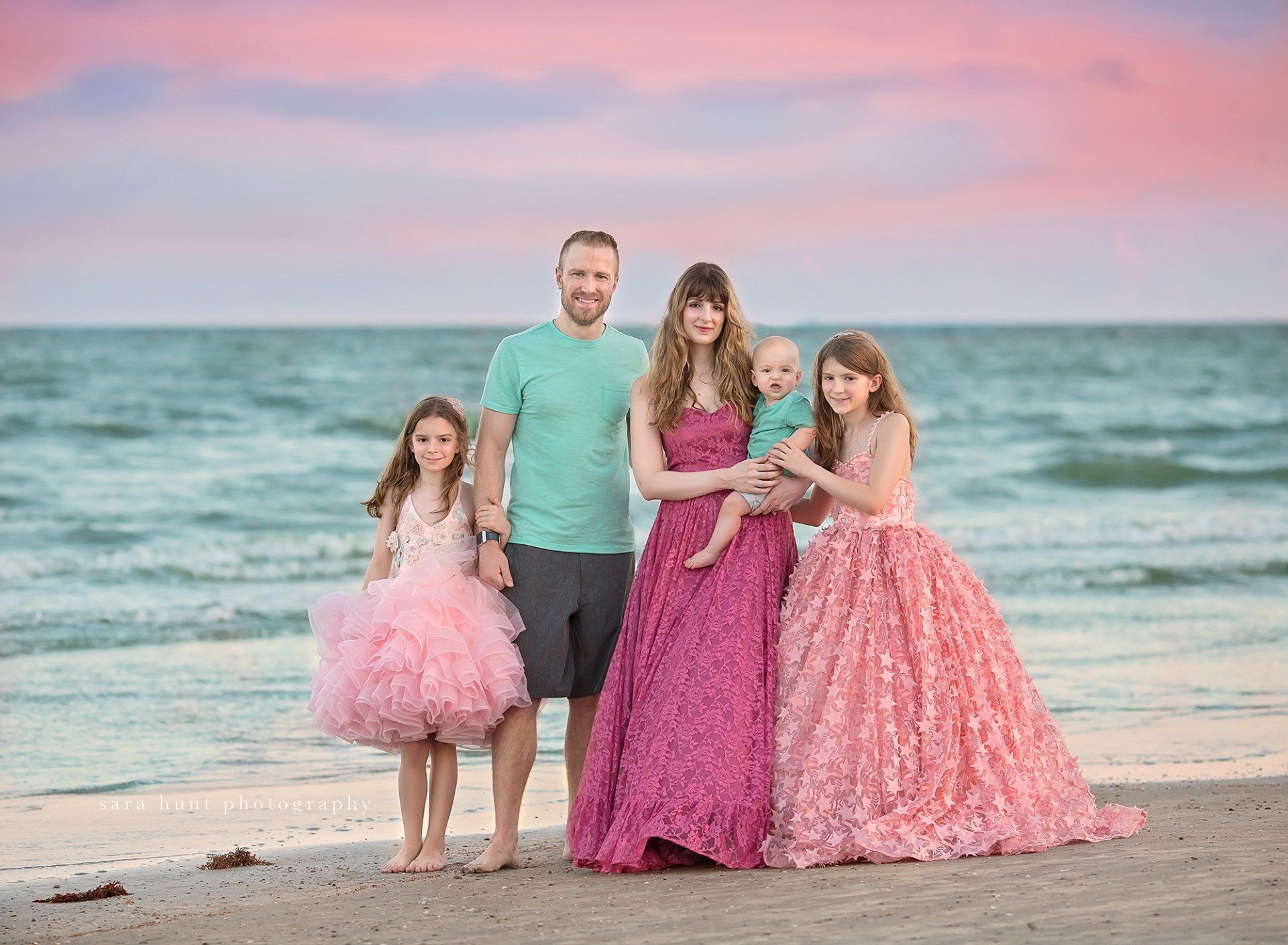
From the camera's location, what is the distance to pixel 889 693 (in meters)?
4.18

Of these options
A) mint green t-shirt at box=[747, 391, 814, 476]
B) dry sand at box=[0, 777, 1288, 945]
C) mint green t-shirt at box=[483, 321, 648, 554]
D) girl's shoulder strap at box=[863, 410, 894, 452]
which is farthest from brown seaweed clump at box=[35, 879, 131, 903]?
girl's shoulder strap at box=[863, 410, 894, 452]

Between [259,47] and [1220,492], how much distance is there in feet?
57.6

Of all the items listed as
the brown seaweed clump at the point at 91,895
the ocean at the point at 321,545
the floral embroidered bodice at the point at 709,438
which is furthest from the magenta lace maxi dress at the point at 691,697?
the ocean at the point at 321,545

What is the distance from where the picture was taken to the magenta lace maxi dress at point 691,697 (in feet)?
13.3

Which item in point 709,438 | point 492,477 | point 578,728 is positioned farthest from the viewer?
point 578,728

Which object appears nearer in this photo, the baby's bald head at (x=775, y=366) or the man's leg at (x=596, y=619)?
the baby's bald head at (x=775, y=366)

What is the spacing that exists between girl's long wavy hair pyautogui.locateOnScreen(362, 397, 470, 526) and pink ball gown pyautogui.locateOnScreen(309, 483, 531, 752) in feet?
0.82

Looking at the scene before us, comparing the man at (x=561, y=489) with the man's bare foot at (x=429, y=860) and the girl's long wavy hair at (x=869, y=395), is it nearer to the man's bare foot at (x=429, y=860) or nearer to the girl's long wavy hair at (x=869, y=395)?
the man's bare foot at (x=429, y=860)

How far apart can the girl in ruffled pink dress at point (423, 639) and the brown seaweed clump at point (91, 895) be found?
2.64 ft

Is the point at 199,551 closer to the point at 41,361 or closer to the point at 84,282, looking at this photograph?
the point at 84,282

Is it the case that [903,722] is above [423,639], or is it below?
below

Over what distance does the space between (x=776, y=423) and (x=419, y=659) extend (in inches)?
54.7

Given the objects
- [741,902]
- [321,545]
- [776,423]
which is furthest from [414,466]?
[321,545]

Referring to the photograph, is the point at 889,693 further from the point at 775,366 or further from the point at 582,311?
the point at 582,311
